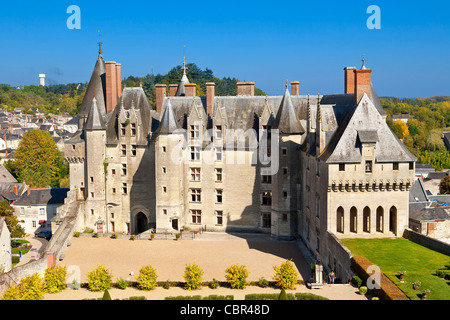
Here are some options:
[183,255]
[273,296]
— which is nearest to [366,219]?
[273,296]

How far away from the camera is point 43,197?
59.5 meters

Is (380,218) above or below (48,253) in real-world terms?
above

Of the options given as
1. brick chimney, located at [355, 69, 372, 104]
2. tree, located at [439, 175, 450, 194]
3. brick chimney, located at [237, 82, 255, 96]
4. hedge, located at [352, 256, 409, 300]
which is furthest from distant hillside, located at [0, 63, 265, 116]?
hedge, located at [352, 256, 409, 300]

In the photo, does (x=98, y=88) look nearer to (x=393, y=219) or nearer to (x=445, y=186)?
(x=393, y=219)

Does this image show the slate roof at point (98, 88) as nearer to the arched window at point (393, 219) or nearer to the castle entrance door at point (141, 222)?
the castle entrance door at point (141, 222)

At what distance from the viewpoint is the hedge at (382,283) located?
23781 mm

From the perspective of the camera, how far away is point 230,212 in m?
47.5

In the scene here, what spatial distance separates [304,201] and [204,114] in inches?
501

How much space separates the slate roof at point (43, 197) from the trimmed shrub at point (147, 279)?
3086 cm

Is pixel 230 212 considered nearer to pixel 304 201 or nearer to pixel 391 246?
pixel 304 201

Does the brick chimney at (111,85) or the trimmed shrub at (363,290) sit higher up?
the brick chimney at (111,85)

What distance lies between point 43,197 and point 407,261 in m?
43.2

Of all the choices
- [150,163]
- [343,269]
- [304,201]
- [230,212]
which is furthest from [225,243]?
[343,269]

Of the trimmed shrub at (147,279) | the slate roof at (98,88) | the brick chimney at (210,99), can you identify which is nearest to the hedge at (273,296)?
the trimmed shrub at (147,279)
